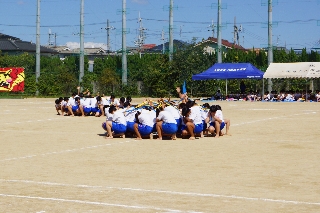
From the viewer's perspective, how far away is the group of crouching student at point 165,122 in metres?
20.3

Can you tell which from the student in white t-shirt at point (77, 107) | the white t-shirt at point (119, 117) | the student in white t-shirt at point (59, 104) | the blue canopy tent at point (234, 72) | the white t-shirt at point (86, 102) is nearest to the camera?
the white t-shirt at point (119, 117)

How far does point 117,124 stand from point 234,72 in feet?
104

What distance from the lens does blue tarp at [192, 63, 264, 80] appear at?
50.8 m

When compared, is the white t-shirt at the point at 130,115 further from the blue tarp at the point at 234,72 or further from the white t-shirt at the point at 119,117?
the blue tarp at the point at 234,72

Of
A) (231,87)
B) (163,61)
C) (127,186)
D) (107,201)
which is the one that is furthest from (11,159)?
(163,61)

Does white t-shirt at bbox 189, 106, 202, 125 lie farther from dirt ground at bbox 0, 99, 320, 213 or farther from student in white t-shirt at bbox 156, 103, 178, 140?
dirt ground at bbox 0, 99, 320, 213

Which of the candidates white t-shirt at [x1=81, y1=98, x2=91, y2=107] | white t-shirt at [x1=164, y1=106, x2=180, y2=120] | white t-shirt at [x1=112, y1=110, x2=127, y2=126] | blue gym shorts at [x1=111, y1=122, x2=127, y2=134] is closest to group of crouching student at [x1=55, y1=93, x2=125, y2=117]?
white t-shirt at [x1=81, y1=98, x2=91, y2=107]

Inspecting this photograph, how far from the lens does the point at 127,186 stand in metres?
11.6

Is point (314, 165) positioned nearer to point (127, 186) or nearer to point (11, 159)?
point (127, 186)

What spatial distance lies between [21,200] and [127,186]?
2.03m

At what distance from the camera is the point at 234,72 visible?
51.8 meters

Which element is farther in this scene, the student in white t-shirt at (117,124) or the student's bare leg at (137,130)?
the student in white t-shirt at (117,124)

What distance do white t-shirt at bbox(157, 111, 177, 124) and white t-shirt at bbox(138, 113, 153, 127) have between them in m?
0.41

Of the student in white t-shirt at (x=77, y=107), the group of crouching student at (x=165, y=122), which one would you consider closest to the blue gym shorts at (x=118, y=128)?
the group of crouching student at (x=165, y=122)
